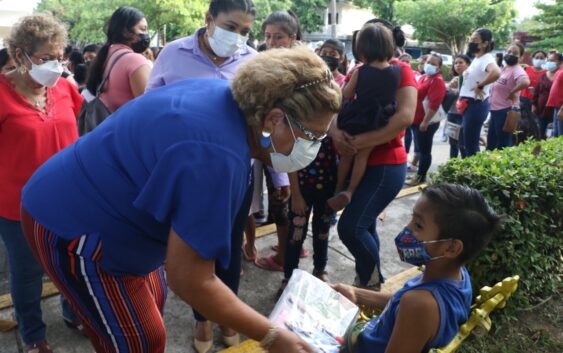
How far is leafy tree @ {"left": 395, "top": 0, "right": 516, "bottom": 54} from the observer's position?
33688mm

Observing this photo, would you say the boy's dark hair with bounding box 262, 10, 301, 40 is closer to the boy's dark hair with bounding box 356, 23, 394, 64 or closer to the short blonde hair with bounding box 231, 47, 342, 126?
the boy's dark hair with bounding box 356, 23, 394, 64

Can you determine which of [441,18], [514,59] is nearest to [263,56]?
[514,59]

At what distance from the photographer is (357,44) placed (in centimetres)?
290

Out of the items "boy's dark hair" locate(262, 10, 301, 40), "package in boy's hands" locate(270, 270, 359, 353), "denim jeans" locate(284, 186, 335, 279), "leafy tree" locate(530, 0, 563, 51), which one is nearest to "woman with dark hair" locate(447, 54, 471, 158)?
"boy's dark hair" locate(262, 10, 301, 40)

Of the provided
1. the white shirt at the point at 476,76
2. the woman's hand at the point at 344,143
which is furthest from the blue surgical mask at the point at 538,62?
the woman's hand at the point at 344,143

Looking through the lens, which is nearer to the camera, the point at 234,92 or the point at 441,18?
the point at 234,92

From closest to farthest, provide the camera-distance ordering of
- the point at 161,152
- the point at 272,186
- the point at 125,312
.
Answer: the point at 161,152 < the point at 125,312 < the point at 272,186

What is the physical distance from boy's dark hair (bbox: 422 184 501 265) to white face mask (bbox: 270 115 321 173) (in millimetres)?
581

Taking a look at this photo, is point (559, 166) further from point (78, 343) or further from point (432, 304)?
point (78, 343)

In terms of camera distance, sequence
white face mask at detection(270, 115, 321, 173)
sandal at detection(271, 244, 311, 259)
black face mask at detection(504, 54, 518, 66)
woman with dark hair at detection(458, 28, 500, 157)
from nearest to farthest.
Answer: white face mask at detection(270, 115, 321, 173) < sandal at detection(271, 244, 311, 259) < woman with dark hair at detection(458, 28, 500, 157) < black face mask at detection(504, 54, 518, 66)

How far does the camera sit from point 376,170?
2.88 meters

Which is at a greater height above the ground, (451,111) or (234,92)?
(234,92)

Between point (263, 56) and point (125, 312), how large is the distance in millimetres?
1010

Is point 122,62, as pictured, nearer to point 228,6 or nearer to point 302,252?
point 228,6
